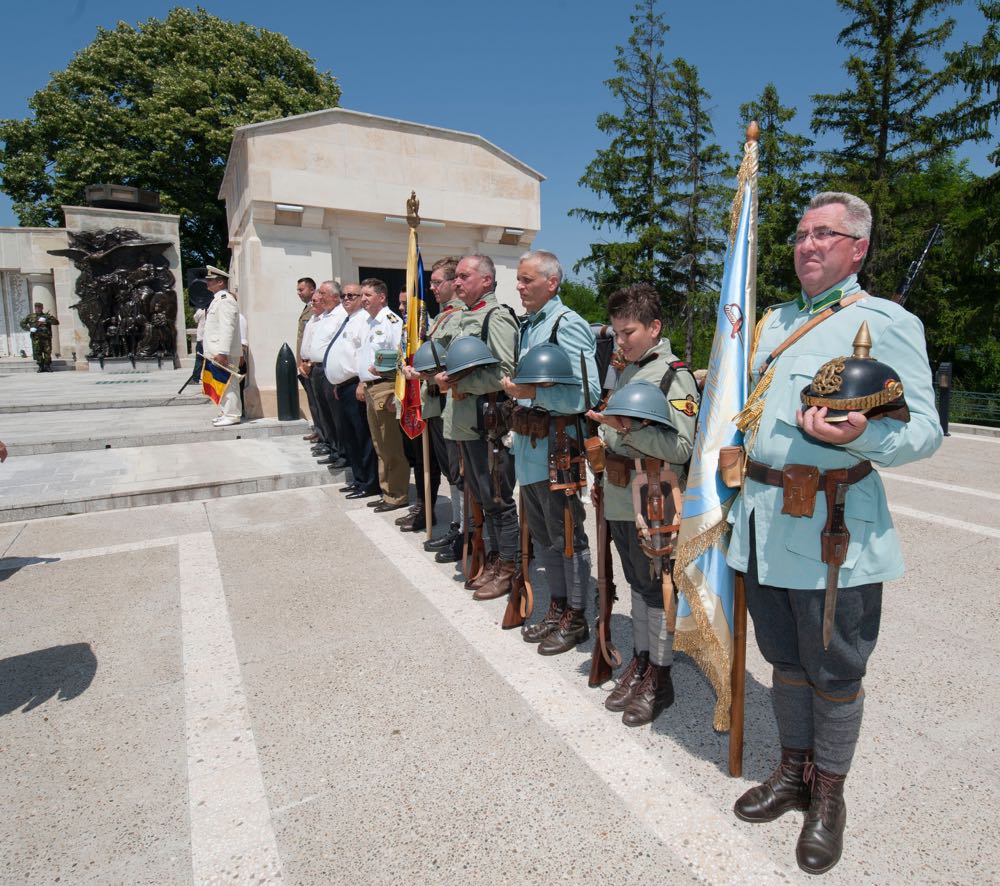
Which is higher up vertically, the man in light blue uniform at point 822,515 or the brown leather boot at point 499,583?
A: the man in light blue uniform at point 822,515

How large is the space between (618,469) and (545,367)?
665 millimetres

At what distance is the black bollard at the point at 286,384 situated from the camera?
10.4m

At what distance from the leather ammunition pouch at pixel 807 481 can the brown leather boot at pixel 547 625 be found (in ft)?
6.29

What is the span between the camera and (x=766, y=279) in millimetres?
25594

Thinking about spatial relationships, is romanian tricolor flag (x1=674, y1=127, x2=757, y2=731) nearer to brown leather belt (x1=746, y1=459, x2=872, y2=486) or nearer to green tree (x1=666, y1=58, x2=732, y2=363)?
brown leather belt (x1=746, y1=459, x2=872, y2=486)

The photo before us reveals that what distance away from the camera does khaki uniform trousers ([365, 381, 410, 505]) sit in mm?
6398

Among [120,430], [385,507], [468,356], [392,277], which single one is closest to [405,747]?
[468,356]

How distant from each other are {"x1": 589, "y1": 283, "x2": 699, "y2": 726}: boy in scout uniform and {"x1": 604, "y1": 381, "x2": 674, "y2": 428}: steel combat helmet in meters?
0.11

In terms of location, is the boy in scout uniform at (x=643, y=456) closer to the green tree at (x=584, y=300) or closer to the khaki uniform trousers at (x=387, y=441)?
the khaki uniform trousers at (x=387, y=441)

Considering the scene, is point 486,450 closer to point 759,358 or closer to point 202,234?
point 759,358

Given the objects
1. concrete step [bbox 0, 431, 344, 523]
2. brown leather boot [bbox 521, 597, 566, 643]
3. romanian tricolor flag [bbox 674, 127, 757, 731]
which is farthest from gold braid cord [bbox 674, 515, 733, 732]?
concrete step [bbox 0, 431, 344, 523]

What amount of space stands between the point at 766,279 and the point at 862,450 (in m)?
26.4

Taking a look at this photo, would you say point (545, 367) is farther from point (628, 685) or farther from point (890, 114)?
point (890, 114)

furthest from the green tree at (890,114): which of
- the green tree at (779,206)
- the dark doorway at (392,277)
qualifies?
the dark doorway at (392,277)
